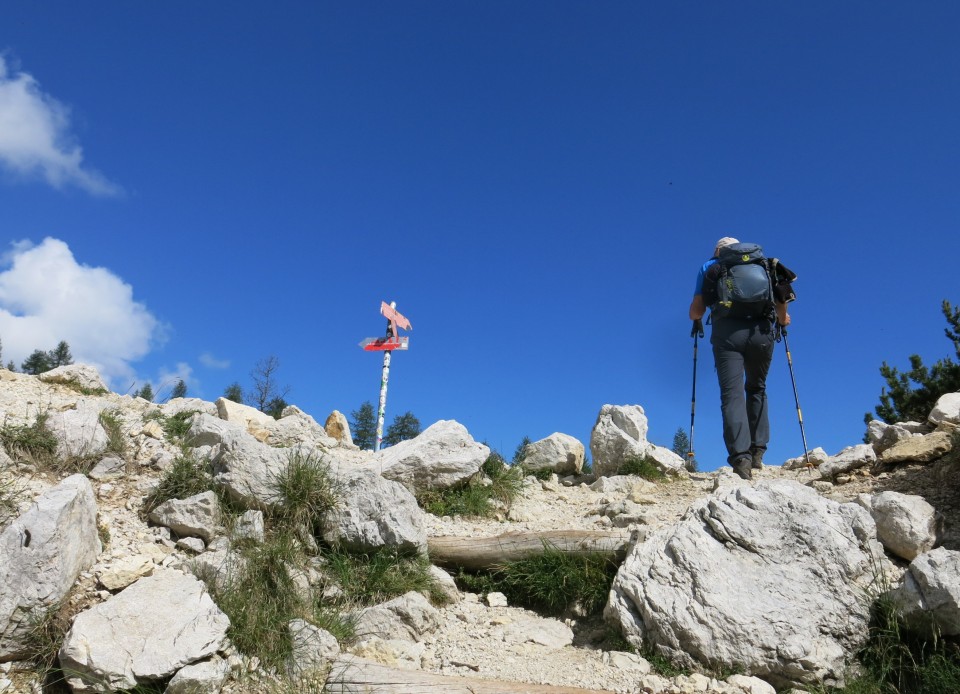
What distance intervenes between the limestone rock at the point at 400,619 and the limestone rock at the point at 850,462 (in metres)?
5.89

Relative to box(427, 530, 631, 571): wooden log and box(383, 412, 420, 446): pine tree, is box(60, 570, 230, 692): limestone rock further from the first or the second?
box(383, 412, 420, 446): pine tree

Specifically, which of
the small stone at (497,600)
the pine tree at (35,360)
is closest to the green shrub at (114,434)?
the small stone at (497,600)

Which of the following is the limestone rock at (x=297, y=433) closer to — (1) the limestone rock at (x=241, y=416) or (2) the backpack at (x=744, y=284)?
(1) the limestone rock at (x=241, y=416)

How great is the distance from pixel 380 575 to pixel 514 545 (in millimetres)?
1413

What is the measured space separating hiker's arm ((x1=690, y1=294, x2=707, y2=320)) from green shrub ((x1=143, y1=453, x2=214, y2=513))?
26.3 feet

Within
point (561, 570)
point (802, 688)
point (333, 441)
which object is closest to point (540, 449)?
point (333, 441)

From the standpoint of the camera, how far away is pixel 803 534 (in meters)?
5.89

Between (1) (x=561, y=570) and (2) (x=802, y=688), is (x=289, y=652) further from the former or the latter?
(2) (x=802, y=688)

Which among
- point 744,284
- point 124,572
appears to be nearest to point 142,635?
point 124,572

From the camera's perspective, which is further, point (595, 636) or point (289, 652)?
point (595, 636)

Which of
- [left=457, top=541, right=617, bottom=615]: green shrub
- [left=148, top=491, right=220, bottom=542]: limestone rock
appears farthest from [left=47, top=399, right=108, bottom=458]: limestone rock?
[left=457, top=541, right=617, bottom=615]: green shrub

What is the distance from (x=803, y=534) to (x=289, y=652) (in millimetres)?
4580

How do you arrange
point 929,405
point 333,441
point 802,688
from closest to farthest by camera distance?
point 802,688 < point 333,441 < point 929,405

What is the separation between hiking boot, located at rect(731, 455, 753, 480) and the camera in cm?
942
